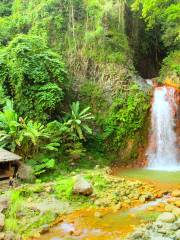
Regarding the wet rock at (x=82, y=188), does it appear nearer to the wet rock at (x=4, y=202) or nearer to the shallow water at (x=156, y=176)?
the wet rock at (x=4, y=202)

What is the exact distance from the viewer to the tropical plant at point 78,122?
16.1 m

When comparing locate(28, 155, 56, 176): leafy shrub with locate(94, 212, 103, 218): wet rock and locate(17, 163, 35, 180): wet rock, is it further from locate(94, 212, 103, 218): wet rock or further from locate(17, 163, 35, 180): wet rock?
locate(94, 212, 103, 218): wet rock

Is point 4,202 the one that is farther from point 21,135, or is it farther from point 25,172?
point 21,135

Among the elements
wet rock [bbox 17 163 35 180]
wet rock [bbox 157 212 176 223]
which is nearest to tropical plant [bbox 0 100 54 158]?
wet rock [bbox 17 163 35 180]

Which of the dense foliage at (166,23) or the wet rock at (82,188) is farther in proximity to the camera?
the dense foliage at (166,23)

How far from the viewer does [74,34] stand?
66.3 feet

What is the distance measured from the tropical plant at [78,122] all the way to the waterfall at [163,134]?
10.5 feet

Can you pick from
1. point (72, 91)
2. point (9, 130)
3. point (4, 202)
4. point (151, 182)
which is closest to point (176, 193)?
point (151, 182)

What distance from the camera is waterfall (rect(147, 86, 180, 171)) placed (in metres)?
16.7

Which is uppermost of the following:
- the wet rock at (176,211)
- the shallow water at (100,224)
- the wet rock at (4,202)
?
the wet rock at (4,202)

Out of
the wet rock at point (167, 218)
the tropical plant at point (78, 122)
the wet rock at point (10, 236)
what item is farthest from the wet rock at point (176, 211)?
the tropical plant at point (78, 122)

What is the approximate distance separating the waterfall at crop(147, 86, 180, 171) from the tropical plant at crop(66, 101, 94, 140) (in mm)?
3212

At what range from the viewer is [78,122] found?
15969mm

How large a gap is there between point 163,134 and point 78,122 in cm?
425
